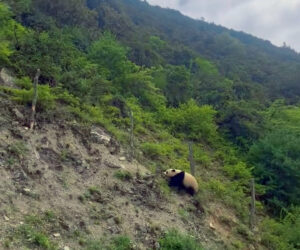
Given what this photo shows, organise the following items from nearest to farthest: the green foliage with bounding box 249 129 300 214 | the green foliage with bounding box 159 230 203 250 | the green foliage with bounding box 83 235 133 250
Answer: the green foliage with bounding box 83 235 133 250 → the green foliage with bounding box 159 230 203 250 → the green foliage with bounding box 249 129 300 214

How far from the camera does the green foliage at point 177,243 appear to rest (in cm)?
1152

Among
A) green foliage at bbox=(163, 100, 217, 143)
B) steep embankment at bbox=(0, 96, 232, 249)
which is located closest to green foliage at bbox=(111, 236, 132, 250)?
steep embankment at bbox=(0, 96, 232, 249)

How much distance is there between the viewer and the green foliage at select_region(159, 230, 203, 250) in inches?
454

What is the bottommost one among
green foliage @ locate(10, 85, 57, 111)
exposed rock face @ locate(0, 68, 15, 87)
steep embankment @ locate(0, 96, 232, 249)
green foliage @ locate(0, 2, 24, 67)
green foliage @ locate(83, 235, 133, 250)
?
green foliage @ locate(83, 235, 133, 250)

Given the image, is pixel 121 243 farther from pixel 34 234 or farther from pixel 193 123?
pixel 193 123

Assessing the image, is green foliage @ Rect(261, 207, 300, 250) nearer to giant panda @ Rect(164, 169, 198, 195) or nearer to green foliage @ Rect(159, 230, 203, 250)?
giant panda @ Rect(164, 169, 198, 195)

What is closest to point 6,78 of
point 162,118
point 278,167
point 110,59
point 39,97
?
point 39,97

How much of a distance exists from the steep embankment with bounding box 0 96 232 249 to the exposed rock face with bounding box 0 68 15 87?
7.08 ft

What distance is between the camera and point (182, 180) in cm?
1519

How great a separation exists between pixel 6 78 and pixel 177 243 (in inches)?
355

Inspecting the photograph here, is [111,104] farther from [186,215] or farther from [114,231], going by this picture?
[114,231]

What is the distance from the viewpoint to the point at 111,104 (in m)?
20.7

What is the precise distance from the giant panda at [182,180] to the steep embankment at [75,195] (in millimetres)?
396

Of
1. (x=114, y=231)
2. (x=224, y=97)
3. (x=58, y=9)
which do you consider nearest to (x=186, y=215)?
(x=114, y=231)
